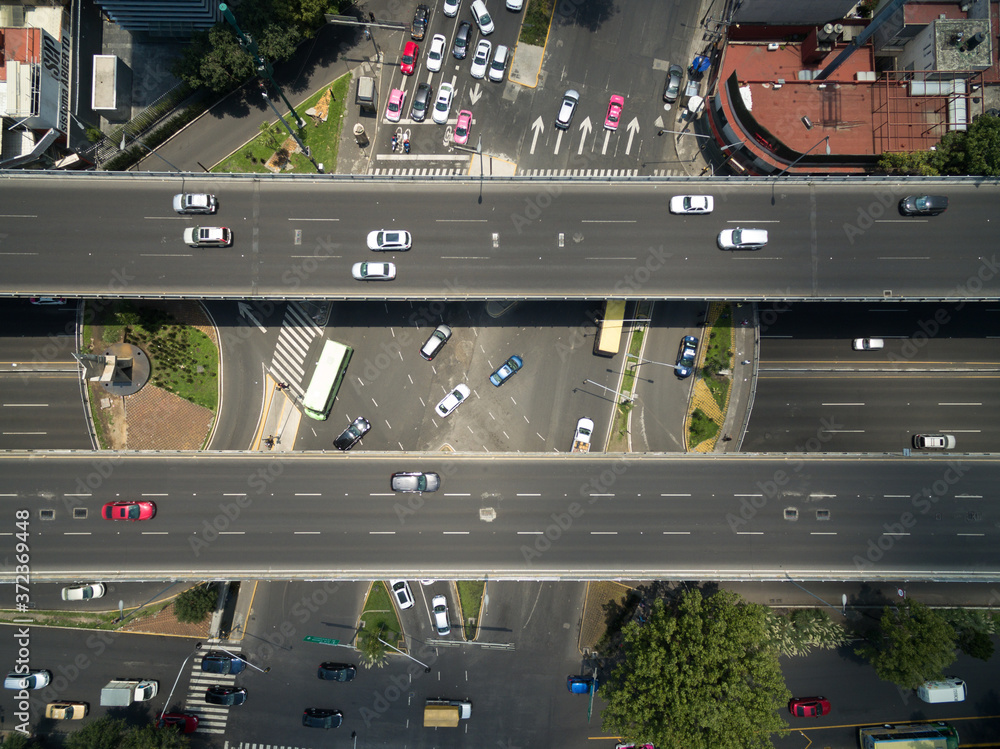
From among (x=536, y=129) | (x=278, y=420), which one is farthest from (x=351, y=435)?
(x=536, y=129)

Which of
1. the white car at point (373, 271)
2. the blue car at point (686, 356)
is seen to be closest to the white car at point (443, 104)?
the white car at point (373, 271)

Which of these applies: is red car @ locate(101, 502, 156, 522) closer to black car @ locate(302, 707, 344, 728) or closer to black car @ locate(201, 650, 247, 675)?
black car @ locate(201, 650, 247, 675)

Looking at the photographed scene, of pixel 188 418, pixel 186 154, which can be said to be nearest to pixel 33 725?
pixel 188 418

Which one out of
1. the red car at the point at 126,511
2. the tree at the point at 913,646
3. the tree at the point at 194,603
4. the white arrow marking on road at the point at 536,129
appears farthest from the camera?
the white arrow marking on road at the point at 536,129

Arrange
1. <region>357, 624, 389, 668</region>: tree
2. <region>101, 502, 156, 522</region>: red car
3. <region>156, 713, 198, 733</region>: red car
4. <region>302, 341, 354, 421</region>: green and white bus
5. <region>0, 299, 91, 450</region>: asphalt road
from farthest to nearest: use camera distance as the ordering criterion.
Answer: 1. <region>156, 713, 198, 733</region>: red car
2. <region>0, 299, 91, 450</region>: asphalt road
3. <region>302, 341, 354, 421</region>: green and white bus
4. <region>357, 624, 389, 668</region>: tree
5. <region>101, 502, 156, 522</region>: red car

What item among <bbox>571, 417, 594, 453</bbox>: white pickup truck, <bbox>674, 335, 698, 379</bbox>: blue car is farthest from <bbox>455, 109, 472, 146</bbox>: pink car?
<bbox>571, 417, 594, 453</bbox>: white pickup truck

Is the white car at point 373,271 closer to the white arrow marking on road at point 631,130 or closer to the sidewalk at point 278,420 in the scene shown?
the sidewalk at point 278,420

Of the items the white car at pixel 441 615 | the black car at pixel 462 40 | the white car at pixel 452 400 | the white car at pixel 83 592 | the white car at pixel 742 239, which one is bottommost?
the white car at pixel 441 615
